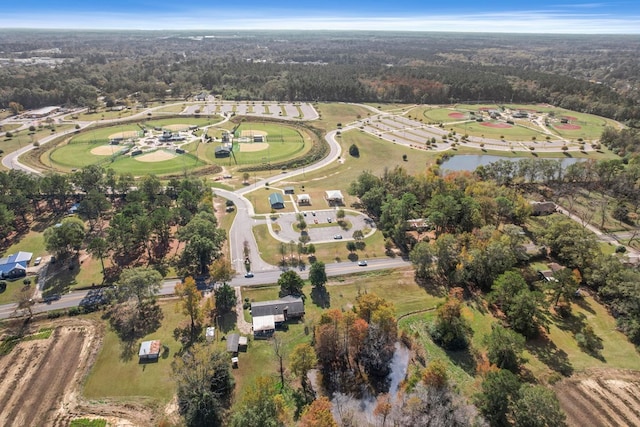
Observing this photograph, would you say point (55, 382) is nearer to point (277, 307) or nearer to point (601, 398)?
point (277, 307)

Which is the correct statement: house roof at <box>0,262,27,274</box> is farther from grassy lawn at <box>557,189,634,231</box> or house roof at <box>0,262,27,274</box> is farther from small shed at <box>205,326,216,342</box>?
grassy lawn at <box>557,189,634,231</box>

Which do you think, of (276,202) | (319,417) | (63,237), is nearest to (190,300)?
(319,417)

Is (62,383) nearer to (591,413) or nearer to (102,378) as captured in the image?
(102,378)

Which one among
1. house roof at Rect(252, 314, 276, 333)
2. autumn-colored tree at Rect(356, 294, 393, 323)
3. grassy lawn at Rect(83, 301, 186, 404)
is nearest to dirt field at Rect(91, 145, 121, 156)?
grassy lawn at Rect(83, 301, 186, 404)

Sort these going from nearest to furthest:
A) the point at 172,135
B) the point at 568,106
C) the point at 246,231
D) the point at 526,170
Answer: the point at 246,231, the point at 526,170, the point at 172,135, the point at 568,106

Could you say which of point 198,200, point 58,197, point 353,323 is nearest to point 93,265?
point 198,200
